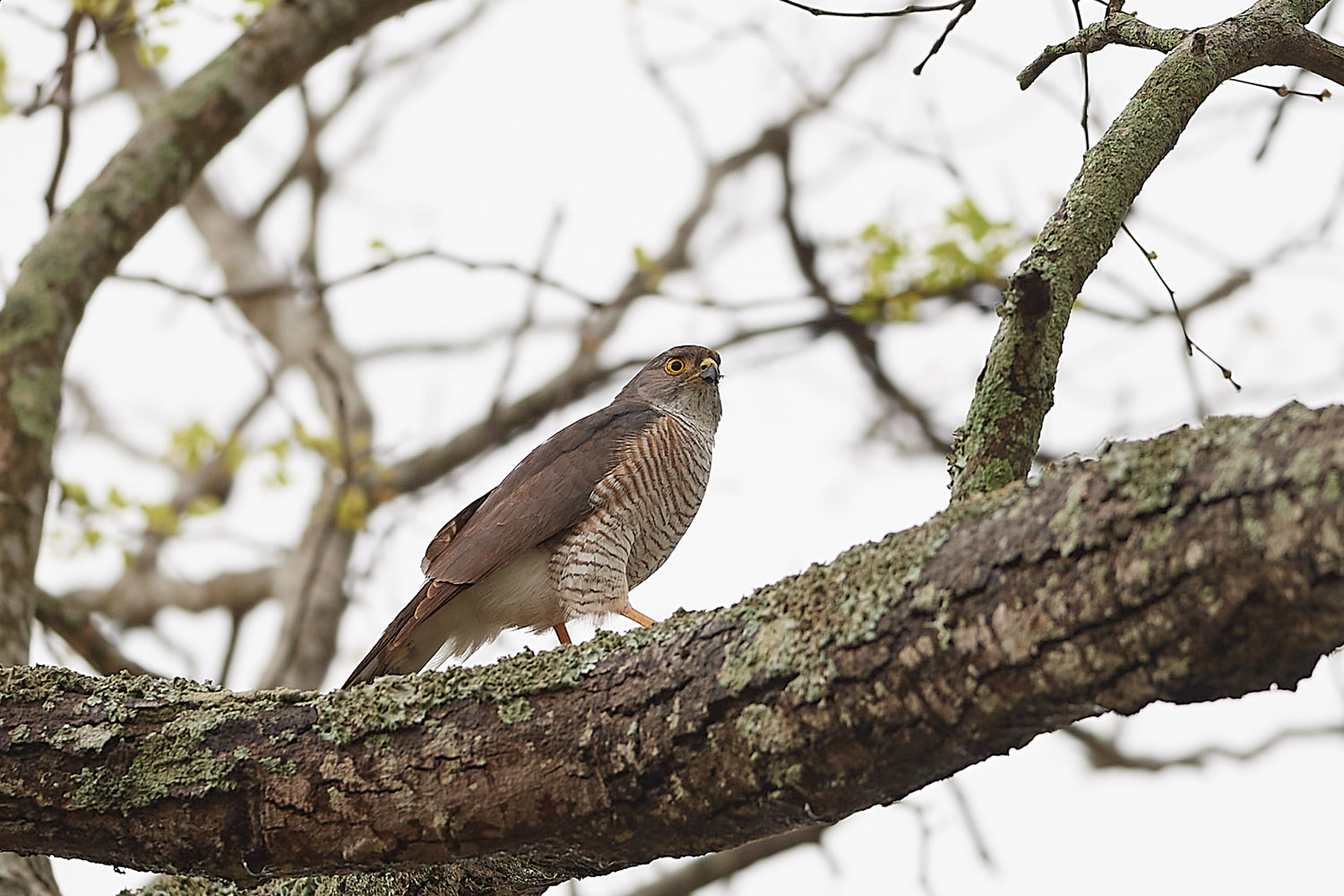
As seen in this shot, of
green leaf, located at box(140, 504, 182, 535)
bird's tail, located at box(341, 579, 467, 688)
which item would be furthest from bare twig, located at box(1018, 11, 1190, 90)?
green leaf, located at box(140, 504, 182, 535)

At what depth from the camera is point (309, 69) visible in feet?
18.8

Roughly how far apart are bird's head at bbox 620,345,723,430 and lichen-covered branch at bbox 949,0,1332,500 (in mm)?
3553

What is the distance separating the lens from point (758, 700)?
7.13ft

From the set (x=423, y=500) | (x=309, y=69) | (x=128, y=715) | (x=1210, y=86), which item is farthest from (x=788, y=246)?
(x=128, y=715)

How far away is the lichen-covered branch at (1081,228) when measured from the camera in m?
2.66

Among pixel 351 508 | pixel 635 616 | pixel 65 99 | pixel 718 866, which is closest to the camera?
pixel 635 616

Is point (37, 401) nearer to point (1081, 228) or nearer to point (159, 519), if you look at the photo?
point (159, 519)

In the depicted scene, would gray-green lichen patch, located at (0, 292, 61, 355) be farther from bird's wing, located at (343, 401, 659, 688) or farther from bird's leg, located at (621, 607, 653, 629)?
bird's leg, located at (621, 607, 653, 629)

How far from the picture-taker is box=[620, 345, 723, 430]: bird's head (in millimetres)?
6445

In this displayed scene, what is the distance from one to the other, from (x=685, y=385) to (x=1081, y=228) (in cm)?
380

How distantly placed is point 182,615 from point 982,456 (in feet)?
25.4

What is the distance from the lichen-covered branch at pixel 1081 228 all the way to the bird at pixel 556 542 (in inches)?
97.8

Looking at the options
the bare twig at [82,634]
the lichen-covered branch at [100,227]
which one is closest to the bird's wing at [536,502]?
the bare twig at [82,634]

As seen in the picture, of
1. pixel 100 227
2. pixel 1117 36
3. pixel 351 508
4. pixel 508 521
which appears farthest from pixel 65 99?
pixel 1117 36
